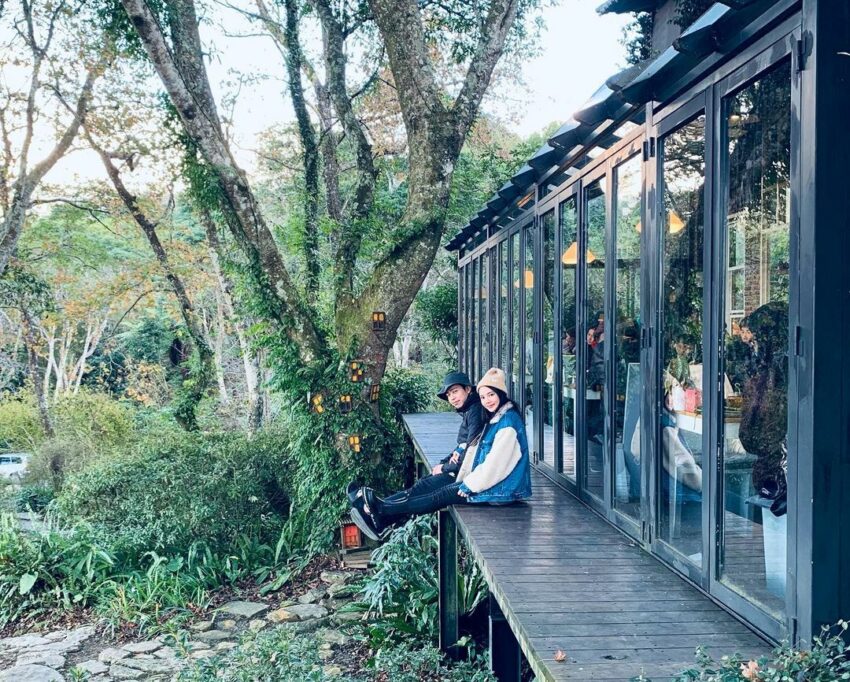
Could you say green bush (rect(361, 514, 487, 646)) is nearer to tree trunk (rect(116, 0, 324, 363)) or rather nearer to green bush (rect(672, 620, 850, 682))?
tree trunk (rect(116, 0, 324, 363))

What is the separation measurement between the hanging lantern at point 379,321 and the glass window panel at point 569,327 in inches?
128

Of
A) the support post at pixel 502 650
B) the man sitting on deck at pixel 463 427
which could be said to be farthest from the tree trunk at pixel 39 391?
the support post at pixel 502 650

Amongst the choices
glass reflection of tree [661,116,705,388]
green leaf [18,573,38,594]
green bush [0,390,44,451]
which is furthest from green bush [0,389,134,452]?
glass reflection of tree [661,116,705,388]

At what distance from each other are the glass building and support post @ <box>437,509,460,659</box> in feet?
3.61

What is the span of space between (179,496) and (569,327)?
5934 mm

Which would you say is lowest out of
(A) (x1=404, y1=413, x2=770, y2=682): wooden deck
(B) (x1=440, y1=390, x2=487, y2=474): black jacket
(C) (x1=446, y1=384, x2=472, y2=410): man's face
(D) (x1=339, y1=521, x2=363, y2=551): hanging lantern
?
(D) (x1=339, y1=521, x2=363, y2=551): hanging lantern

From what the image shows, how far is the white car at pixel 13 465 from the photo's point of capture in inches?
628

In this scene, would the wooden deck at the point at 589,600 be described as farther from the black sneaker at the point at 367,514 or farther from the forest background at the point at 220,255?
the forest background at the point at 220,255

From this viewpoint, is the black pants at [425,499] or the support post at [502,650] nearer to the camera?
the support post at [502,650]

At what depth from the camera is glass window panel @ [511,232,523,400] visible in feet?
27.6

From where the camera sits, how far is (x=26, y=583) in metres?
8.54

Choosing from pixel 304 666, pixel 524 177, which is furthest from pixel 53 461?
pixel 524 177

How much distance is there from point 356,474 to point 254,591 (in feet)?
5.99

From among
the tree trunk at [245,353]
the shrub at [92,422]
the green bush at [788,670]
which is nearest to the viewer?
the green bush at [788,670]
